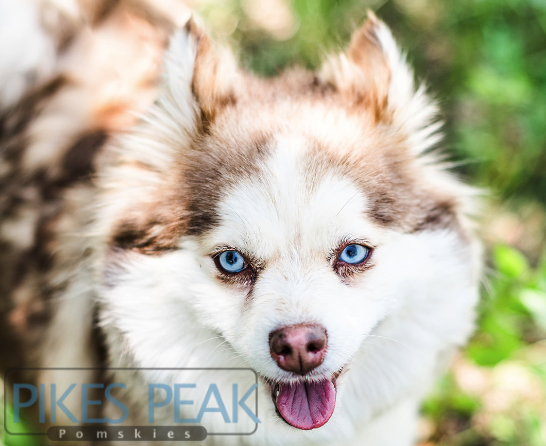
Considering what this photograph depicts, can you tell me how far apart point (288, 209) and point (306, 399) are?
78 cm

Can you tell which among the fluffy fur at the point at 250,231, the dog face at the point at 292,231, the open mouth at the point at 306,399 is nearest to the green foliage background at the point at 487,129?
the fluffy fur at the point at 250,231

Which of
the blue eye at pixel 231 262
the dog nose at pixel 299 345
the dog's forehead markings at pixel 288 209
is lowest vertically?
the dog nose at pixel 299 345

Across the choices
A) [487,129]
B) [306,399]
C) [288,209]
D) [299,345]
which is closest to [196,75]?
[288,209]

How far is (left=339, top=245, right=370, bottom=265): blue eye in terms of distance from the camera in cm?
195

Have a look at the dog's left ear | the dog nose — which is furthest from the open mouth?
the dog's left ear

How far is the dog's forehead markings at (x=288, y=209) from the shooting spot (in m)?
1.84

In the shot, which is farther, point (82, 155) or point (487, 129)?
point (487, 129)

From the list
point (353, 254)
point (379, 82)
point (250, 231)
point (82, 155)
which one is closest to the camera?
point (250, 231)

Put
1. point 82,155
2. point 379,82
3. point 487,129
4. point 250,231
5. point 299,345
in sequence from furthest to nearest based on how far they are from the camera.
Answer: point 487,129
point 82,155
point 379,82
point 250,231
point 299,345

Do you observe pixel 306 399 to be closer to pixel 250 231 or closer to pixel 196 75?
pixel 250 231

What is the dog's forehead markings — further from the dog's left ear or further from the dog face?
the dog's left ear

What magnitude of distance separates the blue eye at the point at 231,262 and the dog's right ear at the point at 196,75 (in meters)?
0.56

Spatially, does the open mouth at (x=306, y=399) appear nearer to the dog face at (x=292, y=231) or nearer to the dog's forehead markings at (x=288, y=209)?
the dog face at (x=292, y=231)

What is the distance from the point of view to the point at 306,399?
198 centimetres
